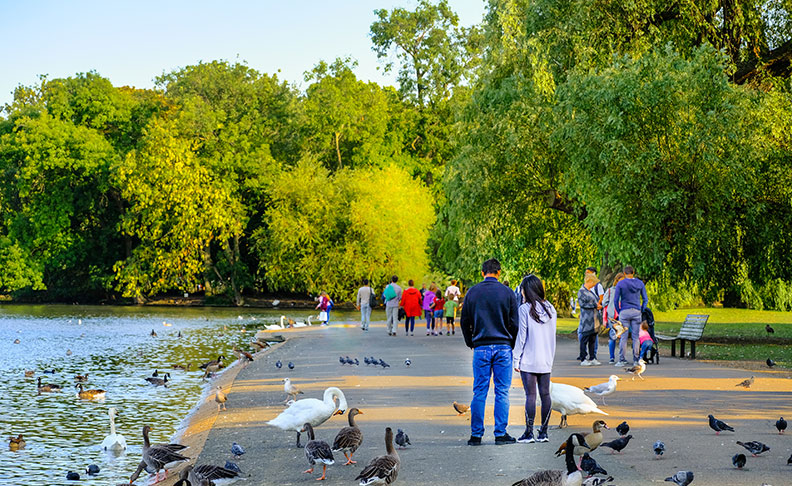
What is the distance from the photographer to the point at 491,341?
10930 mm

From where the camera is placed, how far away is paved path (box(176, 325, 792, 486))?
376 inches

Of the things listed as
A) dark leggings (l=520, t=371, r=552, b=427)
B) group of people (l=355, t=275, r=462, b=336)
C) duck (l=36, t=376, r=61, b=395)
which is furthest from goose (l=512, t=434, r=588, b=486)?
group of people (l=355, t=275, r=462, b=336)

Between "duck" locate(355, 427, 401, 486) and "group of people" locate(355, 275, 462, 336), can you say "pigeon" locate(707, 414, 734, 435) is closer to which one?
"duck" locate(355, 427, 401, 486)

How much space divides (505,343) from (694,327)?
13.1m

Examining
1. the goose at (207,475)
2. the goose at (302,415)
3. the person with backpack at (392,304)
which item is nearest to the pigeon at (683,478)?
the goose at (207,475)

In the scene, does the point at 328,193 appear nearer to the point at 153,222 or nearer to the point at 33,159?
the point at 153,222

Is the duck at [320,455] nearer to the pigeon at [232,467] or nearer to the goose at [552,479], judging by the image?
the pigeon at [232,467]

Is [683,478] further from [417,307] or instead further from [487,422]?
[417,307]

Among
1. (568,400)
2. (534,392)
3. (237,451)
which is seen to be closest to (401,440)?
(534,392)

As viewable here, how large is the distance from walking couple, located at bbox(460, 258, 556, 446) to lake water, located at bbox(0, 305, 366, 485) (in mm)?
4798

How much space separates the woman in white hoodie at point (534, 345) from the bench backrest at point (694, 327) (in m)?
12.2

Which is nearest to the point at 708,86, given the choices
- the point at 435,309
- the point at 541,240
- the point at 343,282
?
the point at 541,240

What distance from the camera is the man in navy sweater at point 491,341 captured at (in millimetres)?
10945

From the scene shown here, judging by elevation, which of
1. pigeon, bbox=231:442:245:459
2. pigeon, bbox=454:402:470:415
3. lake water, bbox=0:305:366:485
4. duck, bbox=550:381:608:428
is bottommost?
lake water, bbox=0:305:366:485
